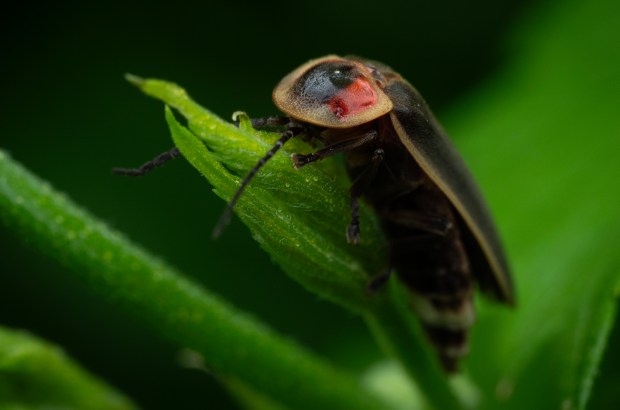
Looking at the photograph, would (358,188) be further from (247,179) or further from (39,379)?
(39,379)

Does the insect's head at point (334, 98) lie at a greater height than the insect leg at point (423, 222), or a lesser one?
greater

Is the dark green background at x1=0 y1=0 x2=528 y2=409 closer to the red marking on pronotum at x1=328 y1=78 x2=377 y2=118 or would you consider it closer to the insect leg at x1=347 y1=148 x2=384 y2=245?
the insect leg at x1=347 y1=148 x2=384 y2=245

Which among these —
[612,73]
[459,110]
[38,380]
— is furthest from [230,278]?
[38,380]

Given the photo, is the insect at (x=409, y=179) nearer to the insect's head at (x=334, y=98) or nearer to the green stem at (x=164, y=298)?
the insect's head at (x=334, y=98)

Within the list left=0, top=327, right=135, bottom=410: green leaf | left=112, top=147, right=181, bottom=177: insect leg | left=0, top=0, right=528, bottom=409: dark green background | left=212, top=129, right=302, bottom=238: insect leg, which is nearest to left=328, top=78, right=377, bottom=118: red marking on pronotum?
left=212, top=129, right=302, bottom=238: insect leg

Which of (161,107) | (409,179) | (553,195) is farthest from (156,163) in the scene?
(161,107)

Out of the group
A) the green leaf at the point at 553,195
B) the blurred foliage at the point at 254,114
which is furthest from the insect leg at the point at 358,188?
the blurred foliage at the point at 254,114
